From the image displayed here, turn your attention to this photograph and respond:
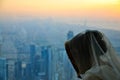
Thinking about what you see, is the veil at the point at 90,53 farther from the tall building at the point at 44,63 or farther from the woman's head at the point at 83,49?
the tall building at the point at 44,63

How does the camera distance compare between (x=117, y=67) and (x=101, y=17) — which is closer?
(x=117, y=67)

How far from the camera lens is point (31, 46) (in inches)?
98.7

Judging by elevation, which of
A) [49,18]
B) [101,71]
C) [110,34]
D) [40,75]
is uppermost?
[49,18]

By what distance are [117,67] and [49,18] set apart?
1114 millimetres

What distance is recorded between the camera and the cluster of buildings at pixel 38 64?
251 centimetres

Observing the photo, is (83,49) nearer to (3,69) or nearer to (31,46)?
(31,46)

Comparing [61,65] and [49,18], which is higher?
[49,18]

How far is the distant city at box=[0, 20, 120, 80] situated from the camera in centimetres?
250

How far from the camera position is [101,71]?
1.51m

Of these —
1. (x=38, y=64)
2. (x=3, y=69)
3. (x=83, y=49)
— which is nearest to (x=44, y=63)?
(x=38, y=64)

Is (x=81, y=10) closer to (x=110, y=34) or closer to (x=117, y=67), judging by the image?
(x=110, y=34)

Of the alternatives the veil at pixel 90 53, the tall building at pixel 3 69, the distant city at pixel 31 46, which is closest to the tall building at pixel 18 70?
the distant city at pixel 31 46

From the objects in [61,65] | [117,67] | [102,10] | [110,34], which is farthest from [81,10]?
[117,67]

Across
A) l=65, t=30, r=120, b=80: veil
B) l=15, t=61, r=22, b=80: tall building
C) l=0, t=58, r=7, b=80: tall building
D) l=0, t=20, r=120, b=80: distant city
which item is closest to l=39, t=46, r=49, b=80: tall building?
l=0, t=20, r=120, b=80: distant city
